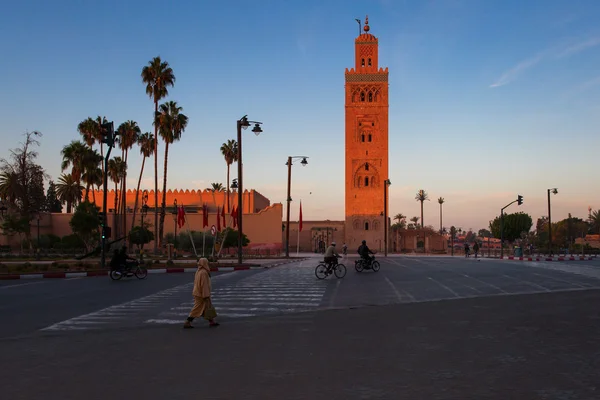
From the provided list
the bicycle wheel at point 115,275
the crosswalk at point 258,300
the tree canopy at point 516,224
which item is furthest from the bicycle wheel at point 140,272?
the tree canopy at point 516,224

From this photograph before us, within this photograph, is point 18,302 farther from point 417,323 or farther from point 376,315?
point 417,323

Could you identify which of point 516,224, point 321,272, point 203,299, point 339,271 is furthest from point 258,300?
point 516,224

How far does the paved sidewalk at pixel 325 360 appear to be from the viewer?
6312 mm

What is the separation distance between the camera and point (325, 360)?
26.0 ft

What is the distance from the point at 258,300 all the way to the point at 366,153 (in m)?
76.2

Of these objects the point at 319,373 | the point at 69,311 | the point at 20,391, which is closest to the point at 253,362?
the point at 319,373

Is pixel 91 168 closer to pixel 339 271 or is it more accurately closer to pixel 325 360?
pixel 339 271

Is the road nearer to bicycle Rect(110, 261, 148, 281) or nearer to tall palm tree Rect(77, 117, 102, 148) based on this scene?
bicycle Rect(110, 261, 148, 281)

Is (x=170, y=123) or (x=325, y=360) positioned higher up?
(x=170, y=123)

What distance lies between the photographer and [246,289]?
65.6 feet

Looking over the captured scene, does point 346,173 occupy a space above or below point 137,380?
above

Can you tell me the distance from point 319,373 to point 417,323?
4.85 metres

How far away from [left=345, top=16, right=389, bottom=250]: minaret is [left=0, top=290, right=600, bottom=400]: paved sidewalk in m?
77.3

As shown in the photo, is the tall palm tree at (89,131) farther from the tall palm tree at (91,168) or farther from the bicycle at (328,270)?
the bicycle at (328,270)
